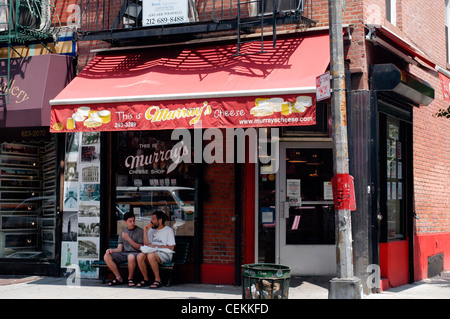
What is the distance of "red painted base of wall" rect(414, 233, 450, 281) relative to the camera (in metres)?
11.7

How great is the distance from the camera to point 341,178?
8.20m

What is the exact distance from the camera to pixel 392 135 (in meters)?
11.2

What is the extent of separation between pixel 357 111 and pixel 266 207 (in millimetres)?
2560

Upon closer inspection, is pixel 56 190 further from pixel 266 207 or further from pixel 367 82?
pixel 367 82

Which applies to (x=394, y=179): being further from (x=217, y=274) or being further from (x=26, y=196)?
(x=26, y=196)

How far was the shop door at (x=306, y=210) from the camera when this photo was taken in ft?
36.5

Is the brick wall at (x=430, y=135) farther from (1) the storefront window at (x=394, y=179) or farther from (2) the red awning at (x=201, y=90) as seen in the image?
(2) the red awning at (x=201, y=90)

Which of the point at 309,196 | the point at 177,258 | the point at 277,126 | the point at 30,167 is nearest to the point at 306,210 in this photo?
the point at 309,196

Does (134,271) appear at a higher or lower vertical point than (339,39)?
lower

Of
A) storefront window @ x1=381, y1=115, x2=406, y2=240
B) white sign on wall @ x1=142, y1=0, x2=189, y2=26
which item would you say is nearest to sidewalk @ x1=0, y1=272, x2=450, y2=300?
storefront window @ x1=381, y1=115, x2=406, y2=240

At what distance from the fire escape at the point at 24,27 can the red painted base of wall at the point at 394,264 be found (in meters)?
7.40

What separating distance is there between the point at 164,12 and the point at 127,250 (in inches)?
168
